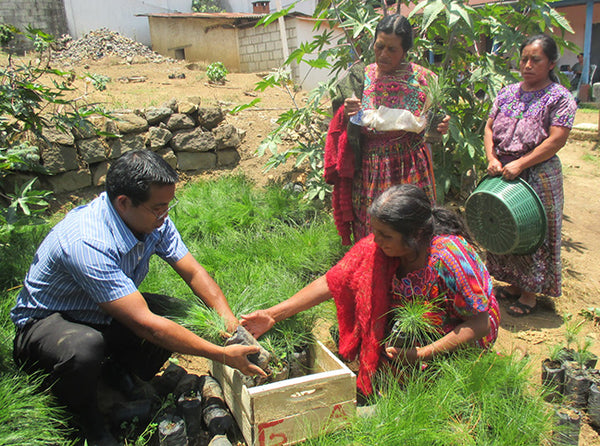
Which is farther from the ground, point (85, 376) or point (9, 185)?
point (9, 185)

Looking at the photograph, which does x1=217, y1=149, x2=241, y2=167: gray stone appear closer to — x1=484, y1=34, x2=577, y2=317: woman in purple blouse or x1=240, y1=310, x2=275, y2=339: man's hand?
x1=484, y1=34, x2=577, y2=317: woman in purple blouse

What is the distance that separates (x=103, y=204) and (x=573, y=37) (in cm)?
1564

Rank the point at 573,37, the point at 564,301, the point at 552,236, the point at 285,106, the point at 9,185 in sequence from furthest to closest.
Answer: the point at 573,37 < the point at 285,106 < the point at 9,185 < the point at 564,301 < the point at 552,236

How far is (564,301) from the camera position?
3738 millimetres

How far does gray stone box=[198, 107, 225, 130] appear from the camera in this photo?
580cm

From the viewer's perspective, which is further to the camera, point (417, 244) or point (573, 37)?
point (573, 37)

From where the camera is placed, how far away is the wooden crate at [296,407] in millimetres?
2074

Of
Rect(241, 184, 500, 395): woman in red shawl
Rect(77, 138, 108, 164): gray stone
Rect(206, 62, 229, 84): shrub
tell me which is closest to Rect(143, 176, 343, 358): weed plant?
Rect(241, 184, 500, 395): woman in red shawl

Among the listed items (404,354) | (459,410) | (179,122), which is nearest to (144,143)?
(179,122)

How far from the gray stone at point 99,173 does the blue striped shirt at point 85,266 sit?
3174mm

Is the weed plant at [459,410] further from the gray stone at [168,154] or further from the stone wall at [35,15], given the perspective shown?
the stone wall at [35,15]

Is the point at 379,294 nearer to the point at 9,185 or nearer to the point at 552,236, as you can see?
the point at 552,236

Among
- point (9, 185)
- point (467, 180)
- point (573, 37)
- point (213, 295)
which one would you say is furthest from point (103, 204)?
point (573, 37)

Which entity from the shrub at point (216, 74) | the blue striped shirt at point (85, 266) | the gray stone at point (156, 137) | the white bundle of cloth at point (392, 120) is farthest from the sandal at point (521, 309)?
the shrub at point (216, 74)
